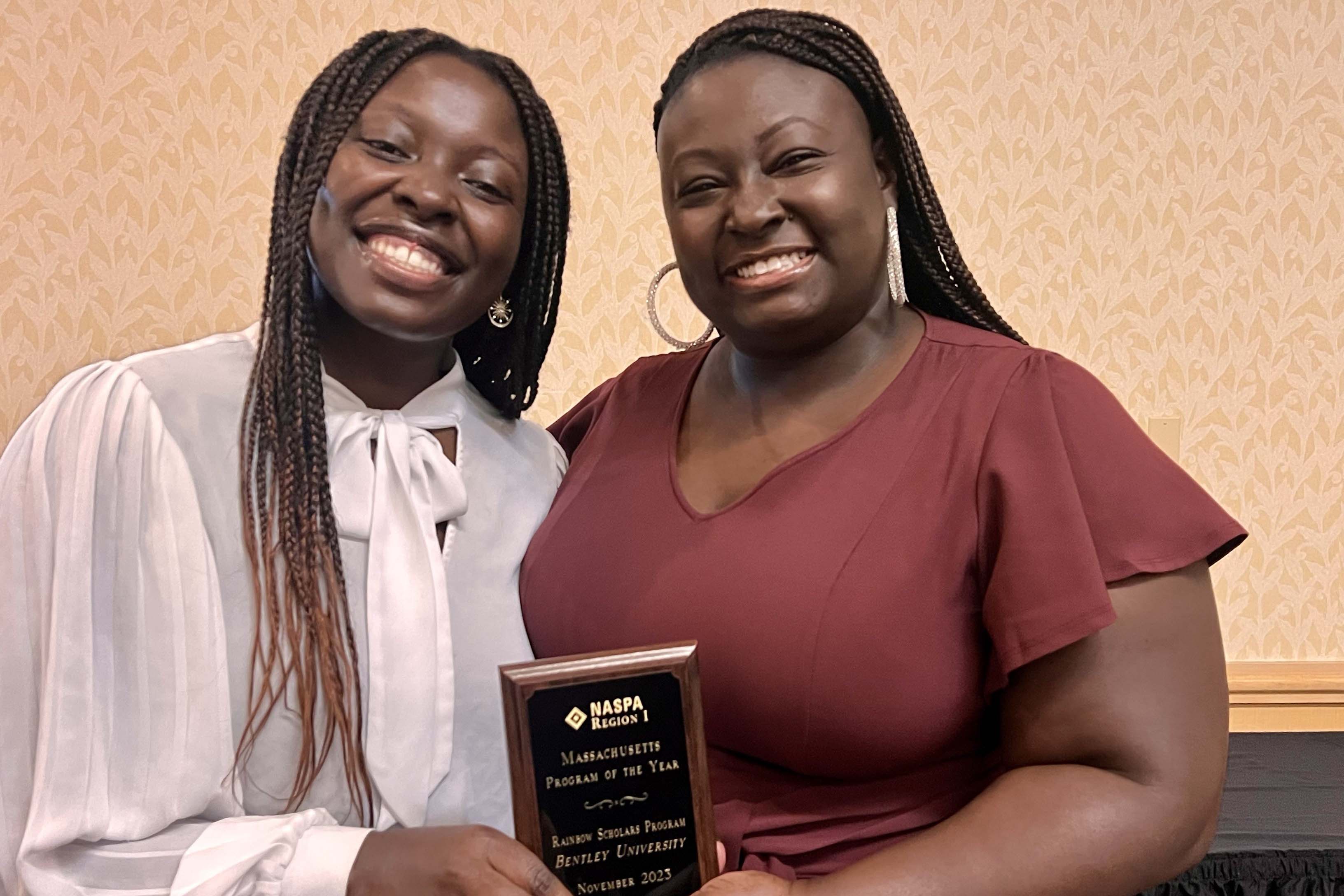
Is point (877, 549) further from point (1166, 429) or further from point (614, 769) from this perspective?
point (1166, 429)

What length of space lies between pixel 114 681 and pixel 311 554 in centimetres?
21

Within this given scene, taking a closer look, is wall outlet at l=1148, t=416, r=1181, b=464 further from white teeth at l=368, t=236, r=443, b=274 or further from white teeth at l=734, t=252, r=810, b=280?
white teeth at l=368, t=236, r=443, b=274

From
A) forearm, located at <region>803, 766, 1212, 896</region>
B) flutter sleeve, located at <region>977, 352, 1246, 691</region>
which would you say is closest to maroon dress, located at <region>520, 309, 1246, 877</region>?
flutter sleeve, located at <region>977, 352, 1246, 691</region>

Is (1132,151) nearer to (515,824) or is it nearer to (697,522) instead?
(697,522)

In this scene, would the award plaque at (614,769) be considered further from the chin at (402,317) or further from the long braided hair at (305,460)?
the chin at (402,317)

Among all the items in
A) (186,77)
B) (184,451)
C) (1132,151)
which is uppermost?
(186,77)

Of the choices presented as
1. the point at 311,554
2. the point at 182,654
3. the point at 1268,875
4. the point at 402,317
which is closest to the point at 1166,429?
the point at 1268,875

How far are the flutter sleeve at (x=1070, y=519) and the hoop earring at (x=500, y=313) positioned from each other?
0.64 metres

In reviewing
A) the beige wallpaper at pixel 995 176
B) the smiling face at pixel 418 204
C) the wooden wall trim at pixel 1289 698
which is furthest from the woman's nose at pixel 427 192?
the wooden wall trim at pixel 1289 698

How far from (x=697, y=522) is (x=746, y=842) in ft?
1.12

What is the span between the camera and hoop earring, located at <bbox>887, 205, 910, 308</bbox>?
51.0 inches

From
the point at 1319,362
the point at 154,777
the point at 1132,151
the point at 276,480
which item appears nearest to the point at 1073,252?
the point at 1132,151

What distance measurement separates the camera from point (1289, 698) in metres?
2.42

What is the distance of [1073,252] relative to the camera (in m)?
2.42
